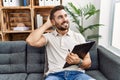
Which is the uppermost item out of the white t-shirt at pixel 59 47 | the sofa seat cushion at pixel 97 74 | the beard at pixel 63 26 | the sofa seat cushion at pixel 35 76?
the beard at pixel 63 26

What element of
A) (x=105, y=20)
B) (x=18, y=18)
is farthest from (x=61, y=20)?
(x=18, y=18)

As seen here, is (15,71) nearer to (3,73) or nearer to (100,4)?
(3,73)

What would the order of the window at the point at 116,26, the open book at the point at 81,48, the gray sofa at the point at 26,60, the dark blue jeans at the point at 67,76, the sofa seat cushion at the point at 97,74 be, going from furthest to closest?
1. the window at the point at 116,26
2. the gray sofa at the point at 26,60
3. the sofa seat cushion at the point at 97,74
4. the dark blue jeans at the point at 67,76
5. the open book at the point at 81,48

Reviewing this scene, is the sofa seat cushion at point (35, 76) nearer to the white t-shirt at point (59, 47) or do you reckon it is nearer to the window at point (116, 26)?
the white t-shirt at point (59, 47)

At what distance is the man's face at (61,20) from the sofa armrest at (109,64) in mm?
628

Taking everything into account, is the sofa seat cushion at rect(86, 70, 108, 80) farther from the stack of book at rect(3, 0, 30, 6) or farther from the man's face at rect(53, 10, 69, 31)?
the stack of book at rect(3, 0, 30, 6)

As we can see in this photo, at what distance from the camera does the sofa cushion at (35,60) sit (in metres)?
2.17

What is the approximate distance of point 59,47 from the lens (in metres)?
1.86

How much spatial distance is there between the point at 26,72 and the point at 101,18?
1514 mm

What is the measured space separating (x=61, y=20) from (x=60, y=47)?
307 millimetres

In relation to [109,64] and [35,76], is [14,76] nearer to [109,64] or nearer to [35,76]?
[35,76]

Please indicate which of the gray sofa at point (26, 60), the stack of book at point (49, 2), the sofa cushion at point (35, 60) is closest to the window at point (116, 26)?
the gray sofa at point (26, 60)

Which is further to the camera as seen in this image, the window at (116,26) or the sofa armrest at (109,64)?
the window at (116,26)

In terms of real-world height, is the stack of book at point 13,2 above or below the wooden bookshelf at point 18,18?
above
